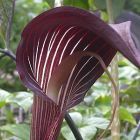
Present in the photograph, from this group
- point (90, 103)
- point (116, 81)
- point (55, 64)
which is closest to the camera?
point (55, 64)

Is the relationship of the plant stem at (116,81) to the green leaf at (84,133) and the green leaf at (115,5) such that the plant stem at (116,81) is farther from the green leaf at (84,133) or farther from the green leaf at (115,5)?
the green leaf at (84,133)

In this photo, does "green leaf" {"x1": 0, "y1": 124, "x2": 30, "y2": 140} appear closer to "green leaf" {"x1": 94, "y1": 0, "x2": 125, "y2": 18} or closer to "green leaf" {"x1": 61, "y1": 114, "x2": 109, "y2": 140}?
"green leaf" {"x1": 61, "y1": 114, "x2": 109, "y2": 140}

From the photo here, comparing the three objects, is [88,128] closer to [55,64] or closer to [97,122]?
[97,122]

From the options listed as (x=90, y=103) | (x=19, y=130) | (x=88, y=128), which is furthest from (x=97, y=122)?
(x=90, y=103)

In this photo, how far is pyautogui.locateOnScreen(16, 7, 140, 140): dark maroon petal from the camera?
0.41 m

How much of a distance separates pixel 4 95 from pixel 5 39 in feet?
0.71

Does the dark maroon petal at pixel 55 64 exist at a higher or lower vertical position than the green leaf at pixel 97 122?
higher

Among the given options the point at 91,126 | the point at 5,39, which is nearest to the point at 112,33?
the point at 5,39

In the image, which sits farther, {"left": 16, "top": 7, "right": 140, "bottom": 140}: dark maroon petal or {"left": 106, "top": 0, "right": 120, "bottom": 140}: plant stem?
{"left": 106, "top": 0, "right": 120, "bottom": 140}: plant stem

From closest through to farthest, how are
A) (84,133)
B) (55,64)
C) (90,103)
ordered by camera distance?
(55,64) → (84,133) → (90,103)

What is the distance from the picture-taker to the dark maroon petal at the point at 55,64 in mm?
409

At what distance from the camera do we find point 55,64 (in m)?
0.45

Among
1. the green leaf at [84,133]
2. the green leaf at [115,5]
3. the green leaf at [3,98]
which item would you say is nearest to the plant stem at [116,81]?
the green leaf at [115,5]

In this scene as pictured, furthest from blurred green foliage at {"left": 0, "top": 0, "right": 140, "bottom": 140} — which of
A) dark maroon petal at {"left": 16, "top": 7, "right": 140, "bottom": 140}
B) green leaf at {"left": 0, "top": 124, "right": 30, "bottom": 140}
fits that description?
dark maroon petal at {"left": 16, "top": 7, "right": 140, "bottom": 140}
